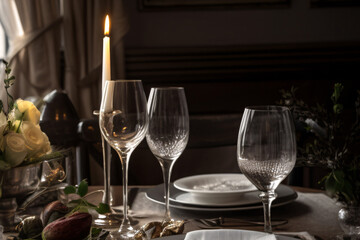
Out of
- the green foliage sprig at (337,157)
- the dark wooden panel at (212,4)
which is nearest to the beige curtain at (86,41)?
the dark wooden panel at (212,4)

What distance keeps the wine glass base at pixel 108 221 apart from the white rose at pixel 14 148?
18cm

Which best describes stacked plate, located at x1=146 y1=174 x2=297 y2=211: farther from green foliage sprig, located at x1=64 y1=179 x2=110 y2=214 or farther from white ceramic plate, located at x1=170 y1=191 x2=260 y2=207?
green foliage sprig, located at x1=64 y1=179 x2=110 y2=214

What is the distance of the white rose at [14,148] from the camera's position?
31.4 inches

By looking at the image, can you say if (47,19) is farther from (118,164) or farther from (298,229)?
(298,229)

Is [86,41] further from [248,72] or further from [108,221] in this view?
[108,221]

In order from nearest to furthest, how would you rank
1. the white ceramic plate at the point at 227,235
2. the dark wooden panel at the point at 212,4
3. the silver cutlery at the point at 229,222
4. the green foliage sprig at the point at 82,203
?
the white ceramic plate at the point at 227,235 → the green foliage sprig at the point at 82,203 → the silver cutlery at the point at 229,222 → the dark wooden panel at the point at 212,4

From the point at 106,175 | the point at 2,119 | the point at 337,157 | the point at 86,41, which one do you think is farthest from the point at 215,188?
the point at 86,41

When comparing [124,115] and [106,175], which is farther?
[106,175]

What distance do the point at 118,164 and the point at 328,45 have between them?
1.94 m

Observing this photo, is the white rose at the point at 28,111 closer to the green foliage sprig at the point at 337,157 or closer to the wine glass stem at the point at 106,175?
the wine glass stem at the point at 106,175

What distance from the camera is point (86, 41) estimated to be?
3023mm

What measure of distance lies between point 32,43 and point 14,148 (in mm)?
2252

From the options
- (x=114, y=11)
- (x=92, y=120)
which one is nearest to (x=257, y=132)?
(x=92, y=120)

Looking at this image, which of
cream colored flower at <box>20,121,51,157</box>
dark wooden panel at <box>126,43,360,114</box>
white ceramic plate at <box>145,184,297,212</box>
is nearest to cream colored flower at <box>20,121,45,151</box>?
cream colored flower at <box>20,121,51,157</box>
